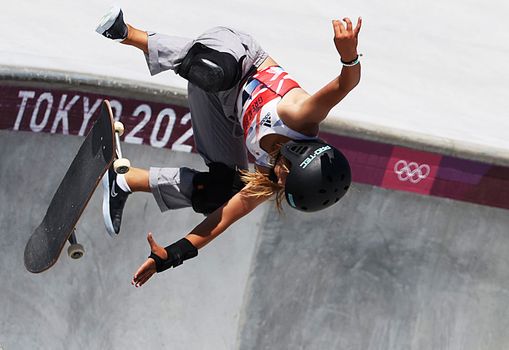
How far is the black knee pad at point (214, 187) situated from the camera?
604cm

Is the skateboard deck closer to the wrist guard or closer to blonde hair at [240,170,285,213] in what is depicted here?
the wrist guard

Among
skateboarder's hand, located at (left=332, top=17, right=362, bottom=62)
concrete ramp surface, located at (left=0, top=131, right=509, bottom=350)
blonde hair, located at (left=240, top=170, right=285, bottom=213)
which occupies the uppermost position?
skateboarder's hand, located at (left=332, top=17, right=362, bottom=62)

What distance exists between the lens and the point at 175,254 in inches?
215

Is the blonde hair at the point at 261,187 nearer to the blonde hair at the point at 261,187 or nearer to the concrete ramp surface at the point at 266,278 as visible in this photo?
the blonde hair at the point at 261,187

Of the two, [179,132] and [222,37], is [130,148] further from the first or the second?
[222,37]

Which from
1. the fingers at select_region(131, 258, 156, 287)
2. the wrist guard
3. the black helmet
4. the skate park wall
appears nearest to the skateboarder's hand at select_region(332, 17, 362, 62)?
the black helmet

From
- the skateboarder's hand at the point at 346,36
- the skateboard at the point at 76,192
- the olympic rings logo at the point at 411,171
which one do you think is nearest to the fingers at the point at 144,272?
the skateboard at the point at 76,192

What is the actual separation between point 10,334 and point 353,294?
275cm

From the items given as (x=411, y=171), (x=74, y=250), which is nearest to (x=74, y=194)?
(x=74, y=250)

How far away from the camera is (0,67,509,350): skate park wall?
7078 millimetres

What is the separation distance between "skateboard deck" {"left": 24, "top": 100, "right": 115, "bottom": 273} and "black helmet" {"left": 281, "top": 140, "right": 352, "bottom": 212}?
1139mm

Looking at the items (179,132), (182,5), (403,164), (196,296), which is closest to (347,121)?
(403,164)

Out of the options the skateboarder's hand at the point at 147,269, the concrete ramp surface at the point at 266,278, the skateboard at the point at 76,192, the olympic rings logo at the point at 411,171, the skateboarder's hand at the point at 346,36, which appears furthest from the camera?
the olympic rings logo at the point at 411,171

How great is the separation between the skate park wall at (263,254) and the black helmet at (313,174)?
78.5 inches
